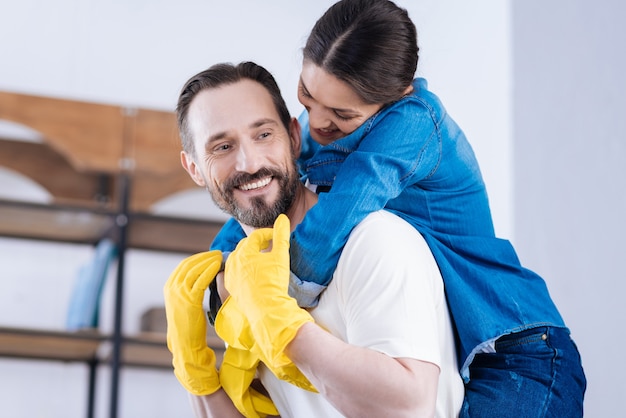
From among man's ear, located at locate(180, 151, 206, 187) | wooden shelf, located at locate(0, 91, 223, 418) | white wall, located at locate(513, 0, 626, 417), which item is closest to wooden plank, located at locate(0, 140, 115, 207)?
wooden shelf, located at locate(0, 91, 223, 418)

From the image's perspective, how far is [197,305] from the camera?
1.53m

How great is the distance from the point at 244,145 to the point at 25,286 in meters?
2.62

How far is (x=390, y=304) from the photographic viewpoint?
129 cm

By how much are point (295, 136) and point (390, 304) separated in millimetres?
457

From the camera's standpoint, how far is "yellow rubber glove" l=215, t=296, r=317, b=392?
1351mm

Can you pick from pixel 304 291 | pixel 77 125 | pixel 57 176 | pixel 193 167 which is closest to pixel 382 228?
pixel 304 291

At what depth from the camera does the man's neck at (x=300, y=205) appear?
1.56 m

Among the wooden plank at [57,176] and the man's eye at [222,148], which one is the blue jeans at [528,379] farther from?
the wooden plank at [57,176]

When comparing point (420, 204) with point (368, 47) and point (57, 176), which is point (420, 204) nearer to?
point (368, 47)

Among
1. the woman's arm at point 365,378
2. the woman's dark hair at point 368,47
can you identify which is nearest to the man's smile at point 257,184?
the woman's dark hair at point 368,47

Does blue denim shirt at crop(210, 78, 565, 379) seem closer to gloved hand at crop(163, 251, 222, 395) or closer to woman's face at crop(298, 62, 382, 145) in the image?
woman's face at crop(298, 62, 382, 145)

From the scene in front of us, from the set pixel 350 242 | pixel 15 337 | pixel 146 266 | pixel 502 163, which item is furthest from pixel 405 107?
pixel 146 266

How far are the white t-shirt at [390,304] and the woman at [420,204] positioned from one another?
0.07 feet

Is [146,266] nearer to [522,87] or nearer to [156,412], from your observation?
[156,412]
